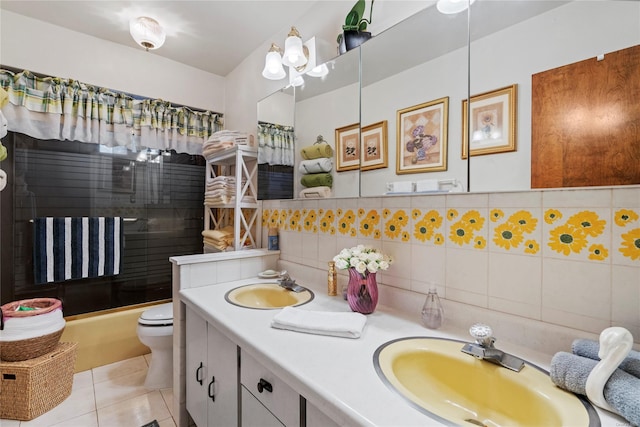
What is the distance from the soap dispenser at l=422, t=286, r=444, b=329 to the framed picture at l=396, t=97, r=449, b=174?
0.46 meters

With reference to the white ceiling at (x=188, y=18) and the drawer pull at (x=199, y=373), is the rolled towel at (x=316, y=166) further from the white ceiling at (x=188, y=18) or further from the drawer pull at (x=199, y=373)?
the drawer pull at (x=199, y=373)

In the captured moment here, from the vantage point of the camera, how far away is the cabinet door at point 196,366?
1321mm

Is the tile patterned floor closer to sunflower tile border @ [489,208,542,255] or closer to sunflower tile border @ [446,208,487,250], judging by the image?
sunflower tile border @ [446,208,487,250]

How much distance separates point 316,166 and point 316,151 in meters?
0.08

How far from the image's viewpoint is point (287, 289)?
152 cm

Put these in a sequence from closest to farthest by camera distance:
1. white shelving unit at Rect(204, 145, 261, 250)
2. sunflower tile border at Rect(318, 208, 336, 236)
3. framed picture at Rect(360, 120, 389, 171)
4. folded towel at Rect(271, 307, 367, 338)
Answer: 1. folded towel at Rect(271, 307, 367, 338)
2. framed picture at Rect(360, 120, 389, 171)
3. sunflower tile border at Rect(318, 208, 336, 236)
4. white shelving unit at Rect(204, 145, 261, 250)

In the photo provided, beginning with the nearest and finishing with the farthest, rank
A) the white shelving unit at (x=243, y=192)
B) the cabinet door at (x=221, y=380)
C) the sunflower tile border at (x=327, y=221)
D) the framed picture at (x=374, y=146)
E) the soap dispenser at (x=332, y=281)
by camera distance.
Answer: the cabinet door at (x=221, y=380)
the framed picture at (x=374, y=146)
the soap dispenser at (x=332, y=281)
the sunflower tile border at (x=327, y=221)
the white shelving unit at (x=243, y=192)

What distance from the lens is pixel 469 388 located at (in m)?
0.82

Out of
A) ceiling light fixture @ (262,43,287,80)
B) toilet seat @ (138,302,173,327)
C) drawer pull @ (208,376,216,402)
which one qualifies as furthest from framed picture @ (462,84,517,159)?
toilet seat @ (138,302,173,327)

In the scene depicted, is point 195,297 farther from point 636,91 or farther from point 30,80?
point 30,80

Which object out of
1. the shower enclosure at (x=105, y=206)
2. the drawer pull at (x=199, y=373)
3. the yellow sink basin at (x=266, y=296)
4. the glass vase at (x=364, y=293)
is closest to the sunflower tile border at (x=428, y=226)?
the glass vase at (x=364, y=293)

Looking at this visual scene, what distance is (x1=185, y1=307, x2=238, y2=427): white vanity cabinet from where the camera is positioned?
1.11 meters

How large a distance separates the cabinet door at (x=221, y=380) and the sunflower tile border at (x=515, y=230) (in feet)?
3.27

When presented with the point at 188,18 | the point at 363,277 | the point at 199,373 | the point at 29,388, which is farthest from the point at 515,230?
the point at 29,388
